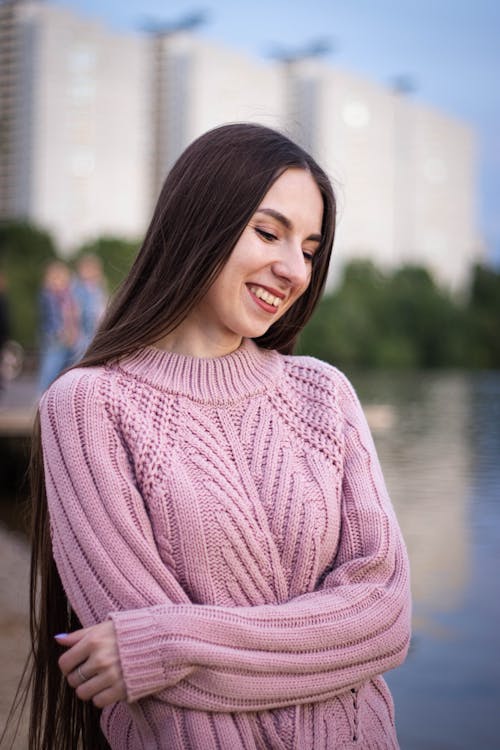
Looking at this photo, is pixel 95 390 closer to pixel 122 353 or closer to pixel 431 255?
pixel 122 353

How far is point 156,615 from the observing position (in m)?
1.87

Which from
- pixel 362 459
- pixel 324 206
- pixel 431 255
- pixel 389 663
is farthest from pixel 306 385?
pixel 431 255

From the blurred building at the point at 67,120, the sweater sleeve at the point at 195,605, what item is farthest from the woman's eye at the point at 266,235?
the blurred building at the point at 67,120

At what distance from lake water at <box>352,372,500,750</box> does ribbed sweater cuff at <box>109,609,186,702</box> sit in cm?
218

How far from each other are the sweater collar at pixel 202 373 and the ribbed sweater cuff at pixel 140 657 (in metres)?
0.48

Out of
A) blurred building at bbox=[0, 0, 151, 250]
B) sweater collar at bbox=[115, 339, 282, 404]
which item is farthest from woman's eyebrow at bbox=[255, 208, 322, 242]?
blurred building at bbox=[0, 0, 151, 250]

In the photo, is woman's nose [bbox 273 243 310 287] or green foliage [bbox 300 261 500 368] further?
green foliage [bbox 300 261 500 368]

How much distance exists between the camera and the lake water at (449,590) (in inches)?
161

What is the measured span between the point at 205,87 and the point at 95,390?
70418mm

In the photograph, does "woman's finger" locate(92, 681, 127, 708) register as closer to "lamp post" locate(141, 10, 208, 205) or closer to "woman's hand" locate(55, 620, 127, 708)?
"woman's hand" locate(55, 620, 127, 708)

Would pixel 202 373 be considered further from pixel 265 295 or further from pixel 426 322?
pixel 426 322

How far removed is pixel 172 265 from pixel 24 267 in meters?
47.3

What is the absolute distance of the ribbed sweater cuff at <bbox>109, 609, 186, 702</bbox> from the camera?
72.1 inches

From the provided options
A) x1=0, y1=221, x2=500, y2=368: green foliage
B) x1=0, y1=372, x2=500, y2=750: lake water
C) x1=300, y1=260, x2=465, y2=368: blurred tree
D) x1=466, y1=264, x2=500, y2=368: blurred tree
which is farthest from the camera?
x1=466, y1=264, x2=500, y2=368: blurred tree
